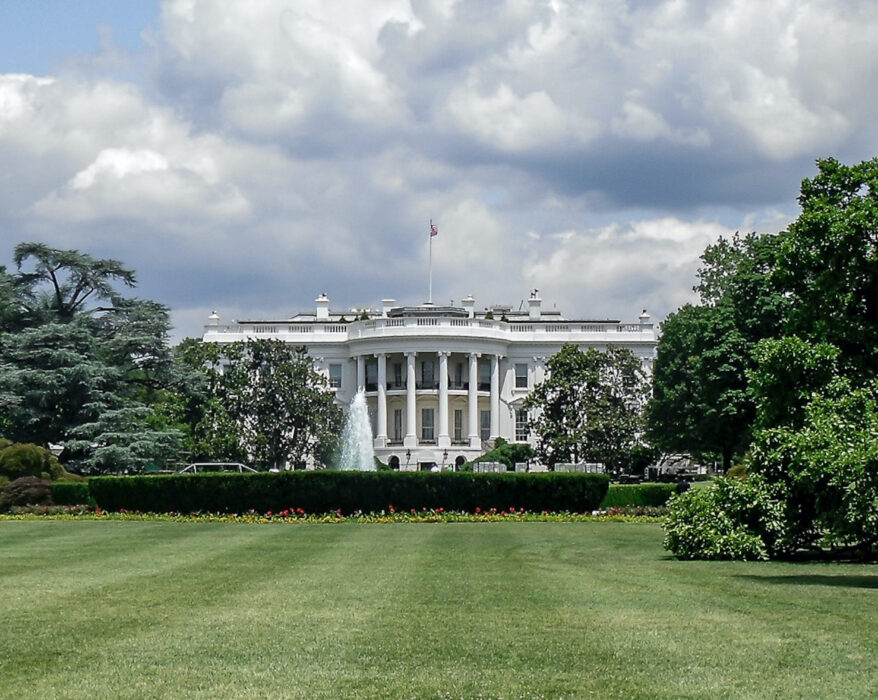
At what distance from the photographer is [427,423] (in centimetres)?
9569

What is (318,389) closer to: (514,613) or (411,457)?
(411,457)

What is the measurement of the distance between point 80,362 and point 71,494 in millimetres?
10705

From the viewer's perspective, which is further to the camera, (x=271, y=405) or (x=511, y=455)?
(x=511, y=455)

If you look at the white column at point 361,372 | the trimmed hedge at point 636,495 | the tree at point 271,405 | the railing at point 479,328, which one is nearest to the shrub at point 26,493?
the trimmed hedge at point 636,495

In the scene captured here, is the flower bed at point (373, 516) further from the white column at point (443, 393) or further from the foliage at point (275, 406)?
the white column at point (443, 393)

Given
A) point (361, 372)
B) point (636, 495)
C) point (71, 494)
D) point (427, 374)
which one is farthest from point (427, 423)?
point (71, 494)

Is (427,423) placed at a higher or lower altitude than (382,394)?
lower

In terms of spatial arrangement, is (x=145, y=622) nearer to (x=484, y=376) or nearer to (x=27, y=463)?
(x=27, y=463)

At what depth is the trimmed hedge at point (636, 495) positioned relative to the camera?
43344 millimetres

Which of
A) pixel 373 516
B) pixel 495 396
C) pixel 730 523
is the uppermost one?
pixel 495 396

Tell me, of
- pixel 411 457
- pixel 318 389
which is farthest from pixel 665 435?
pixel 411 457

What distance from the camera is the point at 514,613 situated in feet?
43.8

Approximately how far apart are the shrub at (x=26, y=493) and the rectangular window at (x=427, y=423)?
5378cm

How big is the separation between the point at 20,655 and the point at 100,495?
1224 inches
